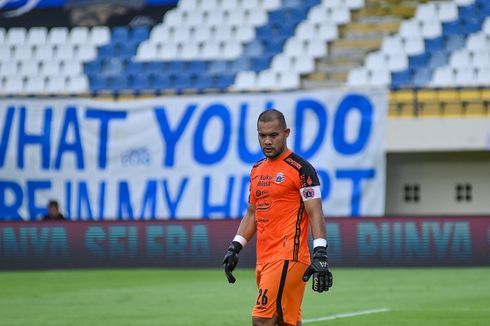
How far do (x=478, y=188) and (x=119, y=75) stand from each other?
31.0ft

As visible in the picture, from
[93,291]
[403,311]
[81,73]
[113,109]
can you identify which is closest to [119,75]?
[81,73]

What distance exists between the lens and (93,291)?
54.0 ft

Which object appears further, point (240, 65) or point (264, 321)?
point (240, 65)

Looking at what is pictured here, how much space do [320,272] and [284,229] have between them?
38 centimetres

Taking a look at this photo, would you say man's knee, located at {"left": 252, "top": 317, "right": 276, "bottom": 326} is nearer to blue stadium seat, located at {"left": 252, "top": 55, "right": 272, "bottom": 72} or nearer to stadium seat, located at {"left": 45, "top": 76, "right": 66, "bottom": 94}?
blue stadium seat, located at {"left": 252, "top": 55, "right": 272, "bottom": 72}

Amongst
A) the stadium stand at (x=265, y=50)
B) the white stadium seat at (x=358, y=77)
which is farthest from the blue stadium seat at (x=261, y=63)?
the white stadium seat at (x=358, y=77)

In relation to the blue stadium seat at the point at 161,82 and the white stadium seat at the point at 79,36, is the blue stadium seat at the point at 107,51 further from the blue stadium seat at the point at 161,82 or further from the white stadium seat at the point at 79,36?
the blue stadium seat at the point at 161,82

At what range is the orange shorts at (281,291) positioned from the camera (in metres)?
7.53

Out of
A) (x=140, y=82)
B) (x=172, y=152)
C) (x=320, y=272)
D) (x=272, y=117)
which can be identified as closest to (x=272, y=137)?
(x=272, y=117)

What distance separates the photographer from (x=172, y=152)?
2527 centimetres

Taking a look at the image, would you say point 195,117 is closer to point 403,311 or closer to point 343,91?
point 343,91

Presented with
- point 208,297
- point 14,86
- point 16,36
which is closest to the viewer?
point 208,297

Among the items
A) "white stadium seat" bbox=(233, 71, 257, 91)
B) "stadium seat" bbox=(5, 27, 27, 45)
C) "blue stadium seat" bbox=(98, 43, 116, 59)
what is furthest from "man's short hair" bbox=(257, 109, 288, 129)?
"stadium seat" bbox=(5, 27, 27, 45)

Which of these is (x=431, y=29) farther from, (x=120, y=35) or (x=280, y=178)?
(x=280, y=178)
